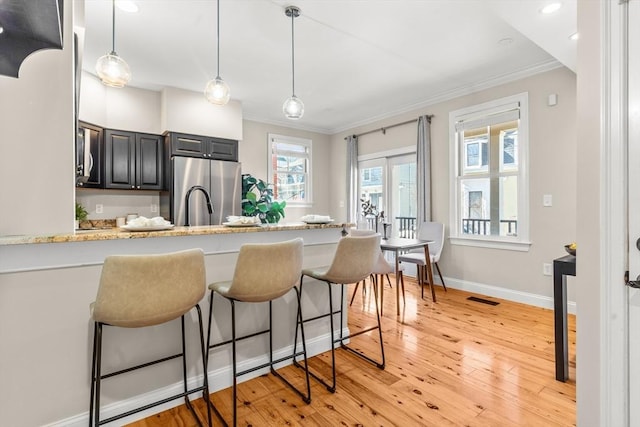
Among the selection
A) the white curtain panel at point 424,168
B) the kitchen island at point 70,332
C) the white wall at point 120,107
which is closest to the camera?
the kitchen island at point 70,332

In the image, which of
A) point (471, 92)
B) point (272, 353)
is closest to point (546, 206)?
point (471, 92)

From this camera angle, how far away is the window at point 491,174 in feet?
12.4

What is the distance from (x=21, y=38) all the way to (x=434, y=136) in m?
4.52

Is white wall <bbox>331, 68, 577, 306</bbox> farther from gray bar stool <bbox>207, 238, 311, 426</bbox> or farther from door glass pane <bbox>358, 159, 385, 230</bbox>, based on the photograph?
gray bar stool <bbox>207, 238, 311, 426</bbox>

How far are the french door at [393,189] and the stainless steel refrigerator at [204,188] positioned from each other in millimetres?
2133

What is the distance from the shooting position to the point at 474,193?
4.24 m

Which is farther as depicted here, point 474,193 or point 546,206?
point 474,193

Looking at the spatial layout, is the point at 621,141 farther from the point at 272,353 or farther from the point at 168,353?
the point at 168,353

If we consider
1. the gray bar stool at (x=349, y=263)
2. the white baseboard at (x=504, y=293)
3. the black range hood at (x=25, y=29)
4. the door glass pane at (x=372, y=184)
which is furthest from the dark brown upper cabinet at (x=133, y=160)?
the white baseboard at (x=504, y=293)

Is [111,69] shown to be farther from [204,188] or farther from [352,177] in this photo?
[352,177]

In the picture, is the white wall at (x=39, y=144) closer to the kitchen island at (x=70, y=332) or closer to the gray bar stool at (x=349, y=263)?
the kitchen island at (x=70, y=332)

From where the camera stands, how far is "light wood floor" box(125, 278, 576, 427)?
70.0 inches

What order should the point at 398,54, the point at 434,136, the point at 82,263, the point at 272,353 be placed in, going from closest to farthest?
the point at 82,263, the point at 272,353, the point at 398,54, the point at 434,136

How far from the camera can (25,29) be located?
1068 millimetres
